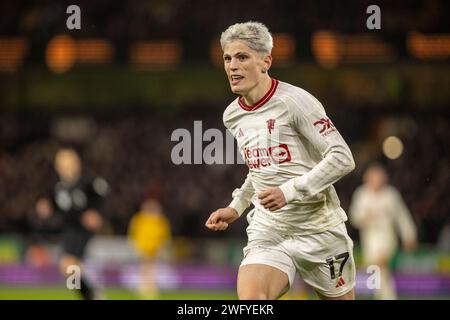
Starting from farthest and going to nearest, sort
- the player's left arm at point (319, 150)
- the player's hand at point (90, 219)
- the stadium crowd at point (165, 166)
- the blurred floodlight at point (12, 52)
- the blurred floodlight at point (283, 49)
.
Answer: the blurred floodlight at point (12, 52) → the blurred floodlight at point (283, 49) → the stadium crowd at point (165, 166) → the player's hand at point (90, 219) → the player's left arm at point (319, 150)

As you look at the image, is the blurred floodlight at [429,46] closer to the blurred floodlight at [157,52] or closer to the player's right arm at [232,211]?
the blurred floodlight at [157,52]

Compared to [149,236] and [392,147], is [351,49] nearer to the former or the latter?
[392,147]

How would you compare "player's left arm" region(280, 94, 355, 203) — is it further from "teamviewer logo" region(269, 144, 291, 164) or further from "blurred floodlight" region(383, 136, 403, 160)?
"blurred floodlight" region(383, 136, 403, 160)

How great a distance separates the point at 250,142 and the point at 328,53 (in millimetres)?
17868

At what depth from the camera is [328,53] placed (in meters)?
23.2

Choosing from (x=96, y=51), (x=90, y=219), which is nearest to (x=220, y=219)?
(x=90, y=219)

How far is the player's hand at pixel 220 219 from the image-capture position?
5719mm

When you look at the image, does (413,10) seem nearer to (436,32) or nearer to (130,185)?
(436,32)

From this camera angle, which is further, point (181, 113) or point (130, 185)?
point (181, 113)

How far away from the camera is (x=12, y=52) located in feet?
81.1

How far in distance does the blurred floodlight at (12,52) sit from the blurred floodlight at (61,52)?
2.18ft

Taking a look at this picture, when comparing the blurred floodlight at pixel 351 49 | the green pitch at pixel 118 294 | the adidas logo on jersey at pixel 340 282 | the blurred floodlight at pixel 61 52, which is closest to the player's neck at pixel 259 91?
the adidas logo on jersey at pixel 340 282

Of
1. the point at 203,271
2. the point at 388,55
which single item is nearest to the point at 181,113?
the point at 388,55
